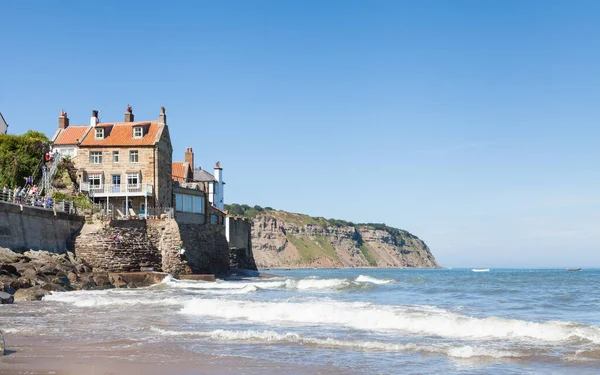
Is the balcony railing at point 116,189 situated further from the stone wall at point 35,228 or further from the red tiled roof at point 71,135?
the stone wall at point 35,228

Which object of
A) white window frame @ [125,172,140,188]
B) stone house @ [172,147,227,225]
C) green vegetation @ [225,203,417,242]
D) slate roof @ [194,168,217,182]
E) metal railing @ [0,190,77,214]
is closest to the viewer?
metal railing @ [0,190,77,214]

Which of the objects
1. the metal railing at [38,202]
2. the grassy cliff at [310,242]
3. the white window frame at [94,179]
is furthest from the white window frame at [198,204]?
the grassy cliff at [310,242]

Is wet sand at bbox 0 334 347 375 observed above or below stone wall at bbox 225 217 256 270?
below

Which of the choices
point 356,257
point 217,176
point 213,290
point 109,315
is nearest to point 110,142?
point 213,290

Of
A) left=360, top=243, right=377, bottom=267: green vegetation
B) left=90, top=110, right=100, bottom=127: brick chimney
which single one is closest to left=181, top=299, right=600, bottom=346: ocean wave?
left=90, top=110, right=100, bottom=127: brick chimney

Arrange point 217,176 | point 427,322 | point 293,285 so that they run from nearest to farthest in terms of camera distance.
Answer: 1. point 427,322
2. point 293,285
3. point 217,176

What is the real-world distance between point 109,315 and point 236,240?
37.3m

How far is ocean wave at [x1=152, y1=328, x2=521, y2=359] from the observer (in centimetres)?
1330

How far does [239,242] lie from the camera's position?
58438 mm

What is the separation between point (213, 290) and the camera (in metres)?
33.5

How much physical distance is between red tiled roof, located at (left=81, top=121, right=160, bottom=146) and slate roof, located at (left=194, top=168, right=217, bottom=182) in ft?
51.9

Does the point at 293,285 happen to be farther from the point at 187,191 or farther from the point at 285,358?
the point at 285,358

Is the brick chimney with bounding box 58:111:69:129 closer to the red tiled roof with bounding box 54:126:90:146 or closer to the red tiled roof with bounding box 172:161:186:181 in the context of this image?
the red tiled roof with bounding box 54:126:90:146

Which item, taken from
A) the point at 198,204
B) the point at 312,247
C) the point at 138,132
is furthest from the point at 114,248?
the point at 312,247
